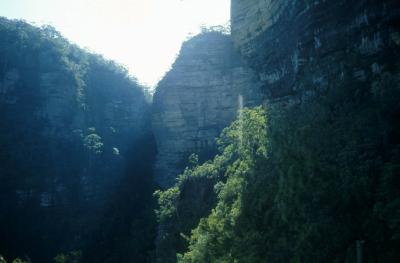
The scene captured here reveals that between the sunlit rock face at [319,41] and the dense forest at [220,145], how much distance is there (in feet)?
0.16

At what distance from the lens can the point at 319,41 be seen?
12.5 meters

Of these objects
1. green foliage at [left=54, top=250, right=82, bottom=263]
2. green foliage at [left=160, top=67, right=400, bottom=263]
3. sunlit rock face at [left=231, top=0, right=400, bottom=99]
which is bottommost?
green foliage at [left=54, top=250, right=82, bottom=263]

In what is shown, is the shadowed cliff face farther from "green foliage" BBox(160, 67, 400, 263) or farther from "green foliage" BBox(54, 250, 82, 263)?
"green foliage" BBox(160, 67, 400, 263)

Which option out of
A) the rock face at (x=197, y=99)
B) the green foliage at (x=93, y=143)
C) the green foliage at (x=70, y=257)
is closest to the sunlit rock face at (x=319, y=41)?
the rock face at (x=197, y=99)

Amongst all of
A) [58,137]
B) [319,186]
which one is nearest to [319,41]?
[319,186]

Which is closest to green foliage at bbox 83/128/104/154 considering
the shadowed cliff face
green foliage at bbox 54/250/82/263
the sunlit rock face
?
the shadowed cliff face

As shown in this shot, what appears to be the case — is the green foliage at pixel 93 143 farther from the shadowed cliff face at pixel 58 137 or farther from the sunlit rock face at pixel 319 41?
the sunlit rock face at pixel 319 41

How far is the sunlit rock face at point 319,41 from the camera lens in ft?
33.1

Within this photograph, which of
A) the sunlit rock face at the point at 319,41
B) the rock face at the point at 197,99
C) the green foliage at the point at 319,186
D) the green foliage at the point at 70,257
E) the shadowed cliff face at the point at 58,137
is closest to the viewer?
the green foliage at the point at 319,186

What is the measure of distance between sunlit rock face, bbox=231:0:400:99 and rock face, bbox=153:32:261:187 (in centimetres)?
885

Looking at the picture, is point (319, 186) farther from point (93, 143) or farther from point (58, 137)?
point (58, 137)

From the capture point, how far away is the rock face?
27859mm

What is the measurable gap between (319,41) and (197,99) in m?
16.7

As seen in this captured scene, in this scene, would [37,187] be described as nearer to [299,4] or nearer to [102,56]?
[102,56]
